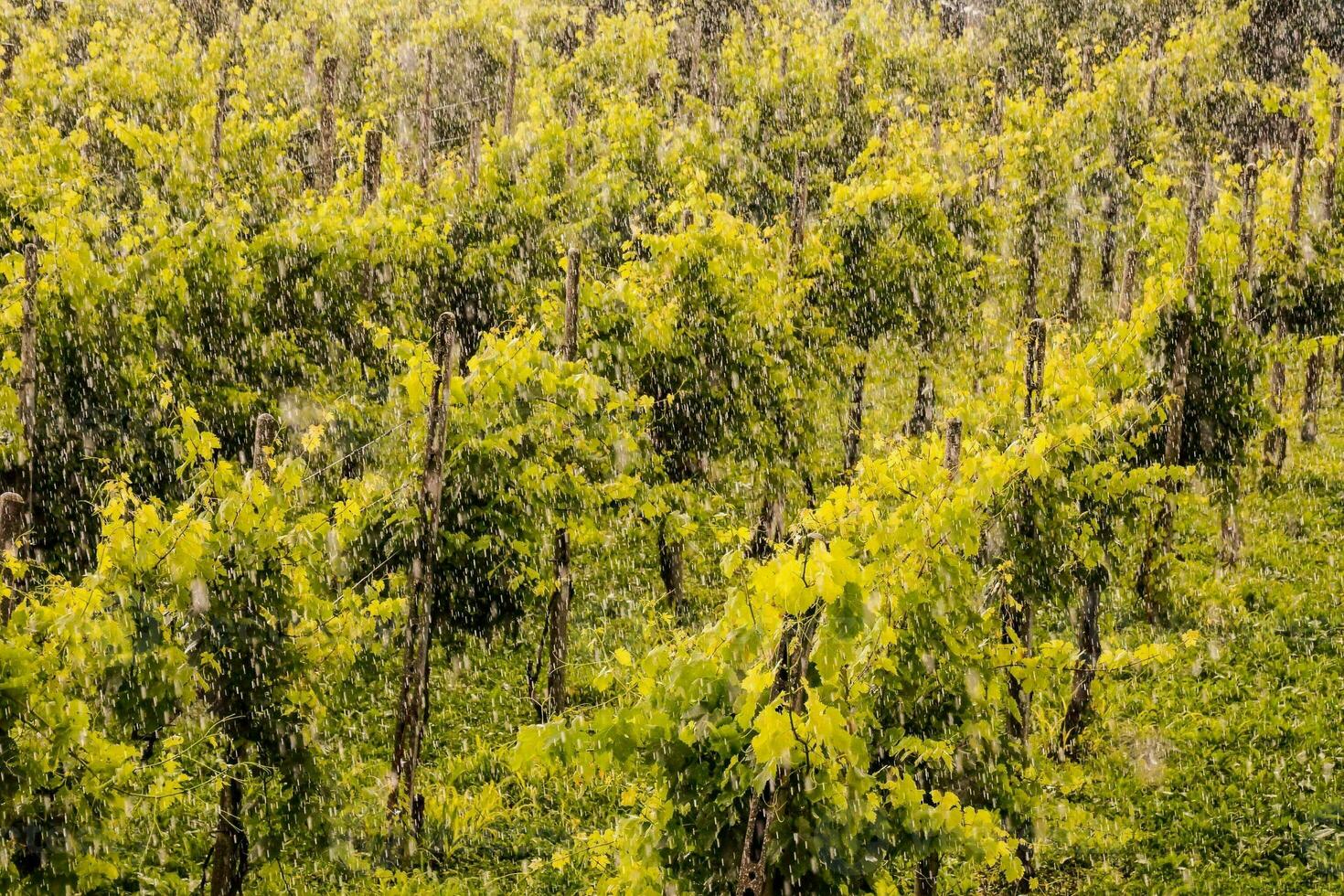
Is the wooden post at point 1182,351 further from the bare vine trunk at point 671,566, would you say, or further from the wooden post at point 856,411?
the bare vine trunk at point 671,566

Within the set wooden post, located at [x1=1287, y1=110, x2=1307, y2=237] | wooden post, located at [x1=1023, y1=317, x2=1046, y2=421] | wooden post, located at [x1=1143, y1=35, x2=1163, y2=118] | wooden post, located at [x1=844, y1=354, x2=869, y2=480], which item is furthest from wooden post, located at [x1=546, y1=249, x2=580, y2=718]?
wooden post, located at [x1=1143, y1=35, x2=1163, y2=118]

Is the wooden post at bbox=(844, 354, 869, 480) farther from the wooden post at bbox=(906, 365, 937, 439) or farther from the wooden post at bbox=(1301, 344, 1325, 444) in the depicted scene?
the wooden post at bbox=(1301, 344, 1325, 444)

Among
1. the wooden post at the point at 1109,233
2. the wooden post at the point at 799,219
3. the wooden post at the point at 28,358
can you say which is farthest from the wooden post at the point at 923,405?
the wooden post at the point at 28,358

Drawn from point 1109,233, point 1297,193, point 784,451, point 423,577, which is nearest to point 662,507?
point 784,451

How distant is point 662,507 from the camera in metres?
10.2

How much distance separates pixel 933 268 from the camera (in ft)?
48.3

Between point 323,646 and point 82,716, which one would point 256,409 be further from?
point 82,716

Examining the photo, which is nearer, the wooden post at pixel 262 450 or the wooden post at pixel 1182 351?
the wooden post at pixel 262 450

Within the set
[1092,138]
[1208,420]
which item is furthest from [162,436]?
[1092,138]

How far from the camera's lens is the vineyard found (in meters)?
4.85

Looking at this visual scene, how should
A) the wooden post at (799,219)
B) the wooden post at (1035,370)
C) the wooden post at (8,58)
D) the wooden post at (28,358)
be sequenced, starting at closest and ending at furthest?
the wooden post at (1035,370) < the wooden post at (28,358) < the wooden post at (799,219) < the wooden post at (8,58)

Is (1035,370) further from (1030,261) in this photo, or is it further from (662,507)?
(1030,261)

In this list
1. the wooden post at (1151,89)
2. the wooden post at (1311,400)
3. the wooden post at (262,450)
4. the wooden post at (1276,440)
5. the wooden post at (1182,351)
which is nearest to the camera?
the wooden post at (262,450)

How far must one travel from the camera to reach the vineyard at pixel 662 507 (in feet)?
15.9
